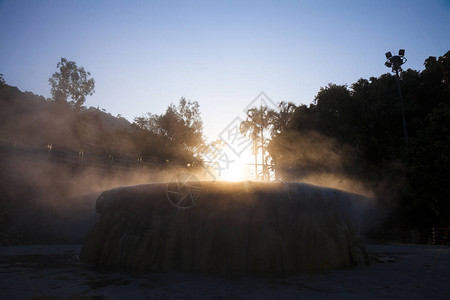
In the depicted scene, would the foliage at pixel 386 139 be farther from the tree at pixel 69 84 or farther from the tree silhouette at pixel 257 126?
the tree at pixel 69 84

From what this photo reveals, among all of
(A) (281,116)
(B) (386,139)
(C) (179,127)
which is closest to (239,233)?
(B) (386,139)

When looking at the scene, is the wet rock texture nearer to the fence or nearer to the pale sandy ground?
the pale sandy ground

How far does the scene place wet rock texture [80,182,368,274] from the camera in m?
6.16

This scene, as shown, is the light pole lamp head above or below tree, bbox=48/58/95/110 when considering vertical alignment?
below

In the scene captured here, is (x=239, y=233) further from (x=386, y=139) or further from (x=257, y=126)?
(x=257, y=126)

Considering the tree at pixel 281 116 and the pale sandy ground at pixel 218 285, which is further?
the tree at pixel 281 116

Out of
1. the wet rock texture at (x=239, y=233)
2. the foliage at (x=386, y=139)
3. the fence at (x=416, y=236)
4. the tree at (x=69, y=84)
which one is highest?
the tree at (x=69, y=84)

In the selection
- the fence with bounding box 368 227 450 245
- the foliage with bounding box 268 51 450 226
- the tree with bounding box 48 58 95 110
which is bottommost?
the fence with bounding box 368 227 450 245

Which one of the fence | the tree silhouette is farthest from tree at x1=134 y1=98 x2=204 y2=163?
the fence

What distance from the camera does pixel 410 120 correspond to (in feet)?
66.5

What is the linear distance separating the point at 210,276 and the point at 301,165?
20.7 m

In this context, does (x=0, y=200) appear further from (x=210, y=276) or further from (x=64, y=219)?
(x=210, y=276)

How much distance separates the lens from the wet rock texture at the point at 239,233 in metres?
6.16

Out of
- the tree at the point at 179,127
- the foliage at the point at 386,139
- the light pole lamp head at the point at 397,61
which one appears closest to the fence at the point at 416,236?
the foliage at the point at 386,139
